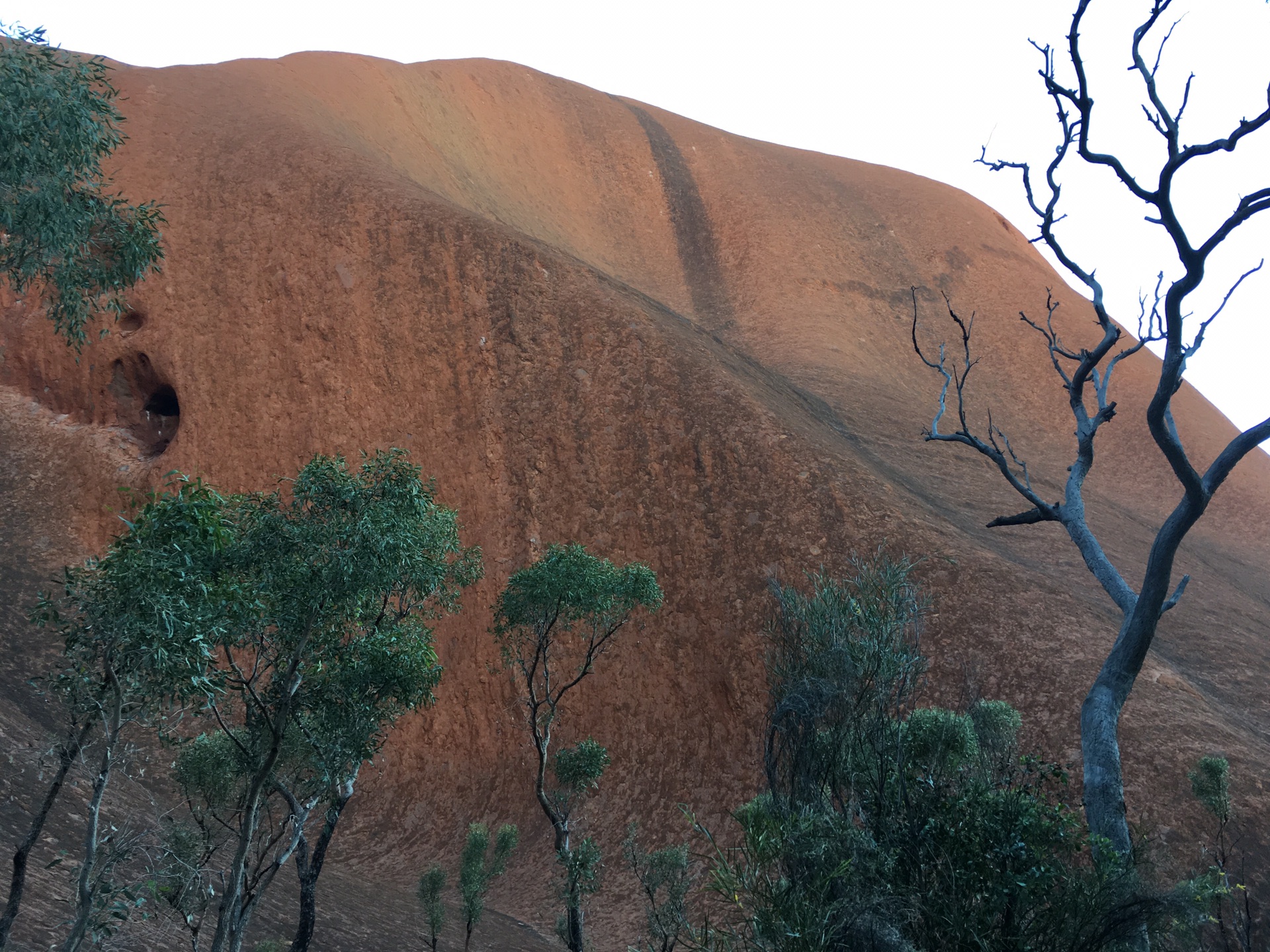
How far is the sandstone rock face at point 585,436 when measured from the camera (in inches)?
806

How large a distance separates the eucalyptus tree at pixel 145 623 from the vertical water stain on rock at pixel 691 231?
118 feet

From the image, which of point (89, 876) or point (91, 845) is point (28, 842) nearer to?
point (91, 845)

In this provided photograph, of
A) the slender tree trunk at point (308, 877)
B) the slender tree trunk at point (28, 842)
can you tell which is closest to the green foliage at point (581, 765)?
the slender tree trunk at point (308, 877)

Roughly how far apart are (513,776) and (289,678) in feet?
39.8

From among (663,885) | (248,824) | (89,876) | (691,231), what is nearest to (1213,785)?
(663,885)

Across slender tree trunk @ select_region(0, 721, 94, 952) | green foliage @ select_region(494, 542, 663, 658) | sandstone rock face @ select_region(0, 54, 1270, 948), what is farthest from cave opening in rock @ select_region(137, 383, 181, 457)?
slender tree trunk @ select_region(0, 721, 94, 952)

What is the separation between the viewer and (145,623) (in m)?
8.38

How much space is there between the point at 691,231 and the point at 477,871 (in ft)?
135

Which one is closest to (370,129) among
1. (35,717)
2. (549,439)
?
(549,439)

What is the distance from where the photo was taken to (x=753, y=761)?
64.7 ft

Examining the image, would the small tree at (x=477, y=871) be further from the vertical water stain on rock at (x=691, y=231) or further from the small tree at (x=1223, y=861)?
the vertical water stain on rock at (x=691, y=231)

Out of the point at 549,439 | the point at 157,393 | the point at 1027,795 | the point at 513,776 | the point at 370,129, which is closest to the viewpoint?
the point at 1027,795

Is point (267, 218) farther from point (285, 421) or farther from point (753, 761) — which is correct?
point (753, 761)

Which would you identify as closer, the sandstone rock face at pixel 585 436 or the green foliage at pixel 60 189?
the green foliage at pixel 60 189
